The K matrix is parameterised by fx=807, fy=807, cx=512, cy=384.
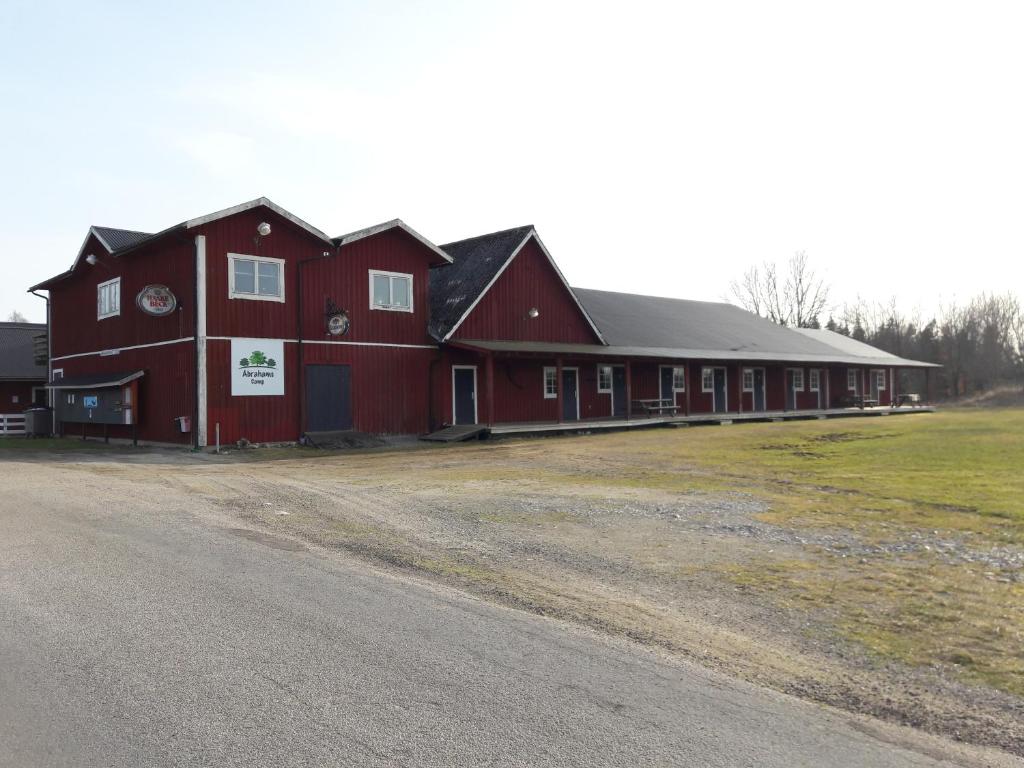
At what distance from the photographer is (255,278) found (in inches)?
891

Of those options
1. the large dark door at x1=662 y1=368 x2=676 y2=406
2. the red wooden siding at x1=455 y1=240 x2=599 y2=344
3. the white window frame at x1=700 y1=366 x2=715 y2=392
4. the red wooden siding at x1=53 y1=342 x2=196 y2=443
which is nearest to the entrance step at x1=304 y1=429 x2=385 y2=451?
the red wooden siding at x1=53 y1=342 x2=196 y2=443

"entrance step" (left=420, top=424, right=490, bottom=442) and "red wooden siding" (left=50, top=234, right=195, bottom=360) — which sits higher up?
"red wooden siding" (left=50, top=234, right=195, bottom=360)

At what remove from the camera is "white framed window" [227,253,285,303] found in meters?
22.2

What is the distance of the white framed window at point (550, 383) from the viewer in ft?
99.0

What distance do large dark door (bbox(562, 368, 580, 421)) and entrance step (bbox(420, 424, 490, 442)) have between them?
5.62 meters

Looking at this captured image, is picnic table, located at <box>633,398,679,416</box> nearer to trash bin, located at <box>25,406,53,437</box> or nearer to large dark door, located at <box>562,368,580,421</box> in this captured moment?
large dark door, located at <box>562,368,580,421</box>

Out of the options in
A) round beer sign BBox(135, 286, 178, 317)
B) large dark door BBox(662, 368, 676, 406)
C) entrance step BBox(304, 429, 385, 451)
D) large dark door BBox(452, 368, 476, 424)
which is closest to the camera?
round beer sign BBox(135, 286, 178, 317)

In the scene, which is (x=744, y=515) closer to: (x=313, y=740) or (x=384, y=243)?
(x=313, y=740)

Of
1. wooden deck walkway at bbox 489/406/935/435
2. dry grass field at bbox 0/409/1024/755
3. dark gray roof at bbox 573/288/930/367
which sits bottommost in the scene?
dry grass field at bbox 0/409/1024/755

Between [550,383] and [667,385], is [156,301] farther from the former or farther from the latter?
[667,385]

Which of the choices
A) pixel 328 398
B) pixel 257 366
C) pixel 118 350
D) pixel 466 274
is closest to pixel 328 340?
pixel 328 398

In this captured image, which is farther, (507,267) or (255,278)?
(507,267)

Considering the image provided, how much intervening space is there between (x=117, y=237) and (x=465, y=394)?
1260 centimetres

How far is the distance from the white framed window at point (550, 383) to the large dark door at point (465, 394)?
3393 mm
